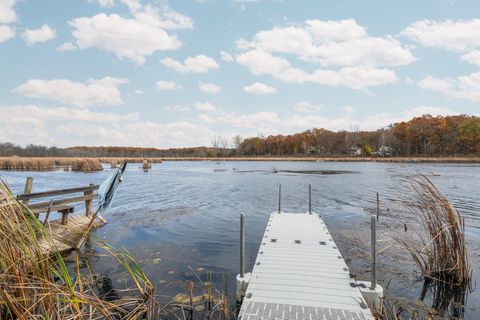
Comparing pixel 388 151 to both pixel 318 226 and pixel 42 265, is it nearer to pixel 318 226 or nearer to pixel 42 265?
pixel 318 226

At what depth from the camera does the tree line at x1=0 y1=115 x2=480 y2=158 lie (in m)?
78.4

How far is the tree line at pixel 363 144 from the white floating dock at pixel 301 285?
268ft

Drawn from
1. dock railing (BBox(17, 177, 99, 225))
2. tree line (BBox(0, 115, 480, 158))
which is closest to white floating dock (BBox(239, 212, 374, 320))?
dock railing (BBox(17, 177, 99, 225))

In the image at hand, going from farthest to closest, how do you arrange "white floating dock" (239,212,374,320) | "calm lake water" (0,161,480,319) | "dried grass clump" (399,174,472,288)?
"calm lake water" (0,161,480,319) < "dried grass clump" (399,174,472,288) < "white floating dock" (239,212,374,320)

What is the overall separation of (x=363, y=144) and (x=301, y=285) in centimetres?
10153

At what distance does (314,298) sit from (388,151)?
9988cm

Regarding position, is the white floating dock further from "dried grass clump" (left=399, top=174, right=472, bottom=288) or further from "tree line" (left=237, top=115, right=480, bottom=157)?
"tree line" (left=237, top=115, right=480, bottom=157)

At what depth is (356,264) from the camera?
302 inches

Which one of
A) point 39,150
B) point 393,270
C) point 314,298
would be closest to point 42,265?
point 314,298

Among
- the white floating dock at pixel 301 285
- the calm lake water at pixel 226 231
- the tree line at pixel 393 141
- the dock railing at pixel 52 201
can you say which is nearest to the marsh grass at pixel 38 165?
the calm lake water at pixel 226 231

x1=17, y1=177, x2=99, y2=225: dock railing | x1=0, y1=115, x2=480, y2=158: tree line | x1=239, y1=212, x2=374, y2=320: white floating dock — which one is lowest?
x1=239, y1=212, x2=374, y2=320: white floating dock

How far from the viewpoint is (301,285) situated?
5.03 meters

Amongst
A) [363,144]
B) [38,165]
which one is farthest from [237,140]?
[38,165]

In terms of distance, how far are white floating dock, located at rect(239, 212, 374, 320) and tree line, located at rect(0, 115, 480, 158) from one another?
81.7 meters
